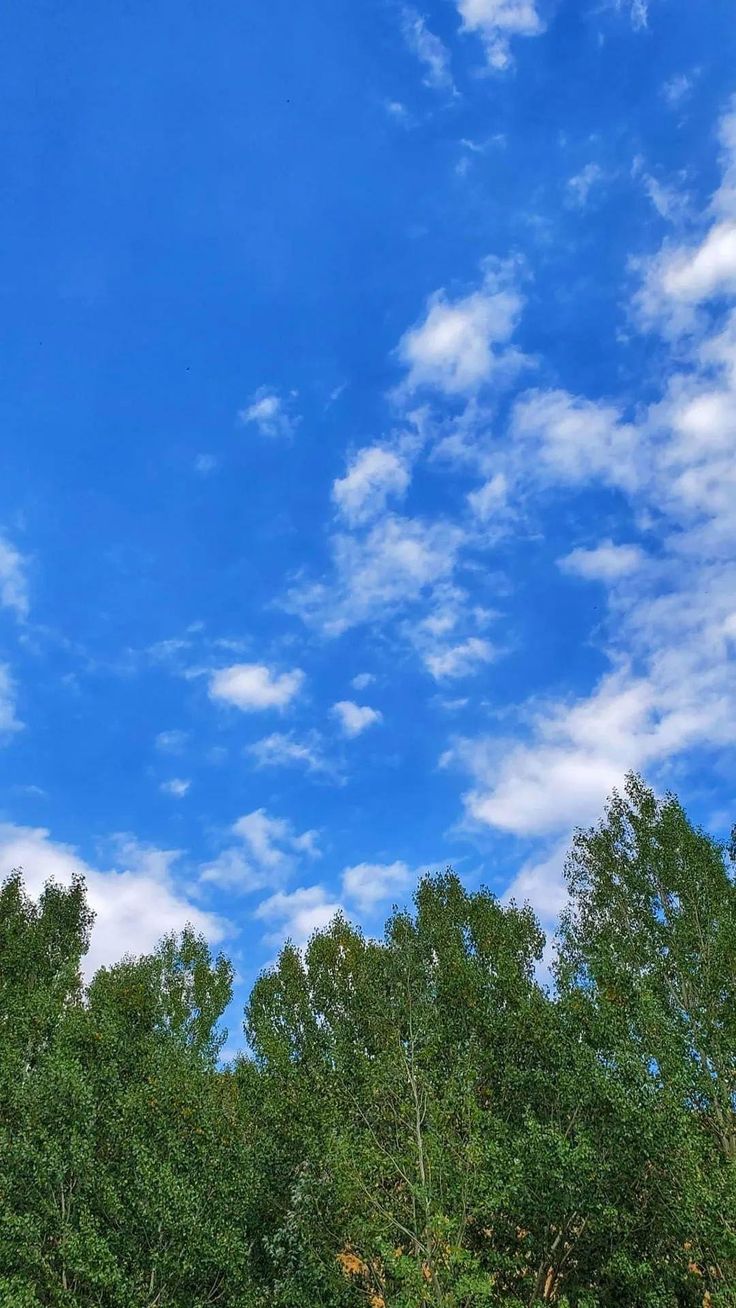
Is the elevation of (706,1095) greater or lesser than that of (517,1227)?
greater

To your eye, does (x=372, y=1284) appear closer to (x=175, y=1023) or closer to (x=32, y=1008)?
(x=32, y=1008)

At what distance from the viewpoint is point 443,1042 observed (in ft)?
101

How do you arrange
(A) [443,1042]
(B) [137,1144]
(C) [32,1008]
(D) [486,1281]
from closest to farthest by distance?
(D) [486,1281] → (B) [137,1144] → (A) [443,1042] → (C) [32,1008]

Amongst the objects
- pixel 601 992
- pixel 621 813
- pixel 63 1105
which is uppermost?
pixel 621 813

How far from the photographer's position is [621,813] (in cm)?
4447

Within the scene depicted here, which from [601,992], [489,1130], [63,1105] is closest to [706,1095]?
[601,992]

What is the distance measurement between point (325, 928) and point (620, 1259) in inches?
1223

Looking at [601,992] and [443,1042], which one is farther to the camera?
[443,1042]

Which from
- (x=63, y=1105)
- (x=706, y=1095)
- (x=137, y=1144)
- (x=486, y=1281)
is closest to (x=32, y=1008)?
(x=63, y=1105)

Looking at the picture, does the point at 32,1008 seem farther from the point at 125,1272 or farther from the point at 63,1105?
the point at 125,1272

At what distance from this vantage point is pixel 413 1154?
71.6 ft

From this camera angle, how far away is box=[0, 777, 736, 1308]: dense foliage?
68.4 ft

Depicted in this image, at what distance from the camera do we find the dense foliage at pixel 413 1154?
68.4 feet

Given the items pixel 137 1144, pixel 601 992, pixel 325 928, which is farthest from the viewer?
pixel 325 928
